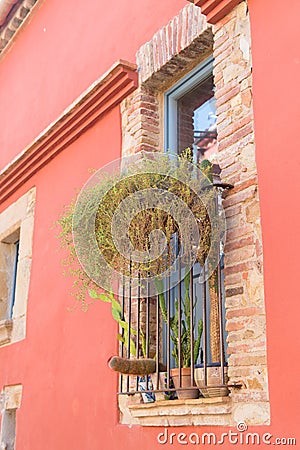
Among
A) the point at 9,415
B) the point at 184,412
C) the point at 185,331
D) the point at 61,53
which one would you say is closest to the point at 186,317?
the point at 185,331

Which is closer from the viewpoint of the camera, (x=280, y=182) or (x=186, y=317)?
(x=280, y=182)

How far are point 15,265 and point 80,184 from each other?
6.12 ft

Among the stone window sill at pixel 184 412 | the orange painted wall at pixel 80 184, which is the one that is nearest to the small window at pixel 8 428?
the orange painted wall at pixel 80 184

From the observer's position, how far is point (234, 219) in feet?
10.4

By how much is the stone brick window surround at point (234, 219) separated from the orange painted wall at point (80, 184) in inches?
3.1

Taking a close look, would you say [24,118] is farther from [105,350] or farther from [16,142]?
[105,350]

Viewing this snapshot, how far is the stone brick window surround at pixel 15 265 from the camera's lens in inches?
216

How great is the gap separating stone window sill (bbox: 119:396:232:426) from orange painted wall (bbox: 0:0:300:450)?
6 centimetres

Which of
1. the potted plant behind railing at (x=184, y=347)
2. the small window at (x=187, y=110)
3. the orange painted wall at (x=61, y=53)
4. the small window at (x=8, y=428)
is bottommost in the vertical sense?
the small window at (x=8, y=428)

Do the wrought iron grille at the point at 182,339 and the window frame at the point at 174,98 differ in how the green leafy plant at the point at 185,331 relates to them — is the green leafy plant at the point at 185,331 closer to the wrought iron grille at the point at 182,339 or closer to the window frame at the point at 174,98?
the wrought iron grille at the point at 182,339

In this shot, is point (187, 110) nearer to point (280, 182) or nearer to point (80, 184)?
point (80, 184)

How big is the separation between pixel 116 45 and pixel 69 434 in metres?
2.99

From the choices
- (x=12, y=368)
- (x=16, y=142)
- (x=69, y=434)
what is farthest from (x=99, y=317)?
(x=16, y=142)

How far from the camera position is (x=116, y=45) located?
16.1ft
